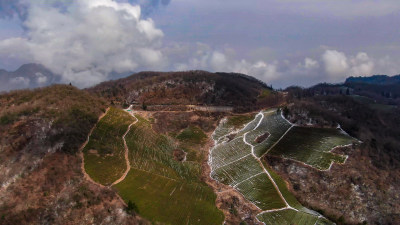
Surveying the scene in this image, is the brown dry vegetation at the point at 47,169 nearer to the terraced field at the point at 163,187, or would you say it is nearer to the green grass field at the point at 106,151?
the green grass field at the point at 106,151

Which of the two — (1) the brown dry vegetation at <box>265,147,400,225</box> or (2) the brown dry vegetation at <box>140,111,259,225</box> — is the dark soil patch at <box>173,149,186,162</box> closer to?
(2) the brown dry vegetation at <box>140,111,259,225</box>

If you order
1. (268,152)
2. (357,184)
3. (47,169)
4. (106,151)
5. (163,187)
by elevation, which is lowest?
(163,187)

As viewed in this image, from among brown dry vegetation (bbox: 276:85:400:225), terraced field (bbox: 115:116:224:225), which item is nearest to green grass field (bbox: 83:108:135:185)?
terraced field (bbox: 115:116:224:225)

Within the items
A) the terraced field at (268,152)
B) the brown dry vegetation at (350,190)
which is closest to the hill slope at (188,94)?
the terraced field at (268,152)

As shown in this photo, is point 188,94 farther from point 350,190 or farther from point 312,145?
point 350,190

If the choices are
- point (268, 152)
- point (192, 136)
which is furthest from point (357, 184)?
point (192, 136)

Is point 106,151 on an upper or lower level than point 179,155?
upper

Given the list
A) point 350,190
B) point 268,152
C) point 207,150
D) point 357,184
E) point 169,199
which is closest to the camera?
point 169,199
